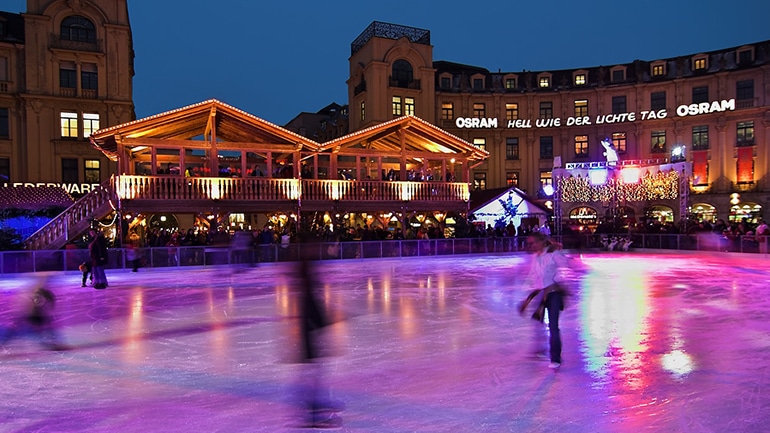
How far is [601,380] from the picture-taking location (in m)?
6.23

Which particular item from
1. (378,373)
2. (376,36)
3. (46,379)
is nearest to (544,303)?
(378,373)

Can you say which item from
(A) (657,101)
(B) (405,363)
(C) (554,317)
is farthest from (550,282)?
(A) (657,101)

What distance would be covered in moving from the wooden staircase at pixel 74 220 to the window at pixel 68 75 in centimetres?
1353

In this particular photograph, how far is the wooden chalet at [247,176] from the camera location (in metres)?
20.8

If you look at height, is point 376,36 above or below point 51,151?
above

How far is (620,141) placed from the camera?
145 ft

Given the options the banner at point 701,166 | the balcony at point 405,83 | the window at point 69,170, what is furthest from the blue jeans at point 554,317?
the banner at point 701,166

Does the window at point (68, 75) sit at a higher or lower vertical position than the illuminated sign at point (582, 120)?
higher

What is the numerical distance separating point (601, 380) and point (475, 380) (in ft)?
4.58

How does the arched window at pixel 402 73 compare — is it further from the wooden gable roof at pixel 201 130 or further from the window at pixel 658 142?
the window at pixel 658 142

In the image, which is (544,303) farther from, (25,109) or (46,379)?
(25,109)

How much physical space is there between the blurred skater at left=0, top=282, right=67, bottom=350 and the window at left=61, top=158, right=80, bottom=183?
24.1m

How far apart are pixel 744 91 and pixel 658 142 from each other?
21.3 feet

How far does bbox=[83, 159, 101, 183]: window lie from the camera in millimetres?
30959
